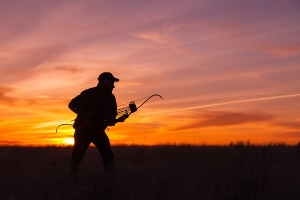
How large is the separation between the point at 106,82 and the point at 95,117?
0.69m

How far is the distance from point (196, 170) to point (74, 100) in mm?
2782

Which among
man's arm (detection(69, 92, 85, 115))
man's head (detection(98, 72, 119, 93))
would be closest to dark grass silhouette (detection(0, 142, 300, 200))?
man's arm (detection(69, 92, 85, 115))

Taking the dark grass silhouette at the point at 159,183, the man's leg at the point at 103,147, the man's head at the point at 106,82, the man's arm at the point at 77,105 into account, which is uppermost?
the man's head at the point at 106,82

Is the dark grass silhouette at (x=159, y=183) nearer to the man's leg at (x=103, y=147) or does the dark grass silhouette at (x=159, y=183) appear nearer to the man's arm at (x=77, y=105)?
the man's leg at (x=103, y=147)

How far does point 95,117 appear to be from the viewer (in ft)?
30.1

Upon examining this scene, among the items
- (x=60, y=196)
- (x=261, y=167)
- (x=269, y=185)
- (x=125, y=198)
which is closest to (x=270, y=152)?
(x=261, y=167)

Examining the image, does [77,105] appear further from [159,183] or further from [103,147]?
[159,183]

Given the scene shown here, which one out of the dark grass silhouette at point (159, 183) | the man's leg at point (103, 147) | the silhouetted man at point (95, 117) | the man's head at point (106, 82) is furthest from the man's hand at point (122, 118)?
the dark grass silhouette at point (159, 183)

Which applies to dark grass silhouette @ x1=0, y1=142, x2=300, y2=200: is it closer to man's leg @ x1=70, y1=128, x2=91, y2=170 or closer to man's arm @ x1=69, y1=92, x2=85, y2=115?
man's leg @ x1=70, y1=128, x2=91, y2=170

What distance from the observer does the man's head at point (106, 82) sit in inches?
362

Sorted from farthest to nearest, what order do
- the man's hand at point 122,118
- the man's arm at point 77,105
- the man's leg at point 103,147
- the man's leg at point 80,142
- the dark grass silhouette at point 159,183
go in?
the man's hand at point 122,118, the man's leg at point 103,147, the man's leg at point 80,142, the man's arm at point 77,105, the dark grass silhouette at point 159,183

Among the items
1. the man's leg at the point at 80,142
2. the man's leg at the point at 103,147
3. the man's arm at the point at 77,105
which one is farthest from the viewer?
the man's leg at the point at 103,147

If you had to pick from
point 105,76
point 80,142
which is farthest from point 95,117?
point 105,76

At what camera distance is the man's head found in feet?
30.1
